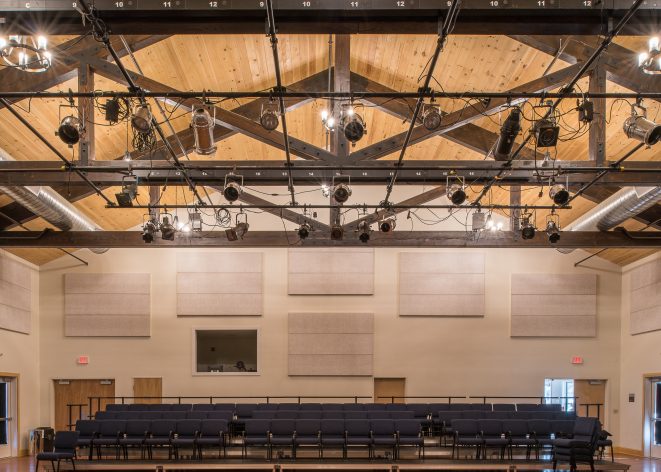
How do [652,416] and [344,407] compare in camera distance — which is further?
[652,416]

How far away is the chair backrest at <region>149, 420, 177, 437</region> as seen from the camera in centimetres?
1104

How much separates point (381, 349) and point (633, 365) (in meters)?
5.77

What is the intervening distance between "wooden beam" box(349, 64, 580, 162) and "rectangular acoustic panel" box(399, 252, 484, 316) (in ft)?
22.7

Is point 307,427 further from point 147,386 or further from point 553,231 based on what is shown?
point 147,386

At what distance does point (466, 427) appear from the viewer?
1104 centimetres

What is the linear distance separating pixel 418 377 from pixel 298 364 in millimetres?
2910

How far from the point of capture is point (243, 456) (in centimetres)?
1077

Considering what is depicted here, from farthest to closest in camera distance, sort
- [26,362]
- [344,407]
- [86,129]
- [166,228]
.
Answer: [26,362] → [344,407] → [166,228] → [86,129]

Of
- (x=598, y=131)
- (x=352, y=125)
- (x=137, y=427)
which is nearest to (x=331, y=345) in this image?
(x=137, y=427)

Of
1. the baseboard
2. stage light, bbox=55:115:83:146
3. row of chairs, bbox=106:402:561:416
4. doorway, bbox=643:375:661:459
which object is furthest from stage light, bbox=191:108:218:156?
the baseboard

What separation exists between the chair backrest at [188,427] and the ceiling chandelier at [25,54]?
300 inches

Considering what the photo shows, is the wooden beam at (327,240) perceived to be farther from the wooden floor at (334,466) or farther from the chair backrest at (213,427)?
the wooden floor at (334,466)

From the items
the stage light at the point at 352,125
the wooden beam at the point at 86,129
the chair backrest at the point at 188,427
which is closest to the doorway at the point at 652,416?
the chair backrest at the point at 188,427

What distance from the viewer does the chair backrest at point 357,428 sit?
1090 cm
